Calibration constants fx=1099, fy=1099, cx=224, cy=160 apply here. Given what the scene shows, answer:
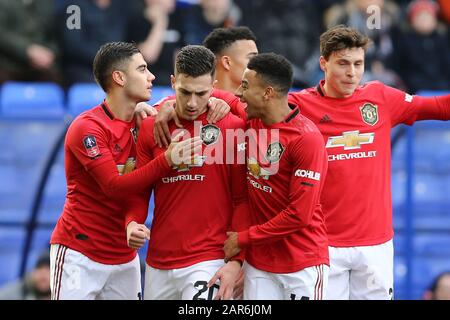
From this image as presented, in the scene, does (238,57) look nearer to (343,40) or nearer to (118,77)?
(343,40)

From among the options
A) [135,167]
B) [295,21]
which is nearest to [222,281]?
[135,167]

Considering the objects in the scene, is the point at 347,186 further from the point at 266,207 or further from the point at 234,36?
the point at 234,36

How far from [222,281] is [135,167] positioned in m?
0.90

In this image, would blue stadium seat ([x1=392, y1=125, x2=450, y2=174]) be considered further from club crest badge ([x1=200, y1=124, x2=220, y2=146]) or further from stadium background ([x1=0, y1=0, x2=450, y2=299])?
club crest badge ([x1=200, y1=124, x2=220, y2=146])

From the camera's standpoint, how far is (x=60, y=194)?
895 centimetres

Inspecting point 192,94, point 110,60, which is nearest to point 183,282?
point 192,94

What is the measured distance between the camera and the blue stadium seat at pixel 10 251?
879 cm

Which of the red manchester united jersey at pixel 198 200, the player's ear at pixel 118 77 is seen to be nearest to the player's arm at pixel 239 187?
the red manchester united jersey at pixel 198 200

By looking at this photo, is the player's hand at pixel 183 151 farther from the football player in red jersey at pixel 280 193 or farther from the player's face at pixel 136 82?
the player's face at pixel 136 82

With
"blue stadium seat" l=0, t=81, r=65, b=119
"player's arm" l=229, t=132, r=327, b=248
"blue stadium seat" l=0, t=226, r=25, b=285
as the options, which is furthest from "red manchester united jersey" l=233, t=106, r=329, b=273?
"blue stadium seat" l=0, t=81, r=65, b=119

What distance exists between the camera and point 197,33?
10.0 metres

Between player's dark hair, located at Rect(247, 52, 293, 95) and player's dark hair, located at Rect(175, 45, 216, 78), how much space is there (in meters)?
0.26

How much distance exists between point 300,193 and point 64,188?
11.6 ft

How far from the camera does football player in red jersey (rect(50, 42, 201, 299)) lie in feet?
20.9
